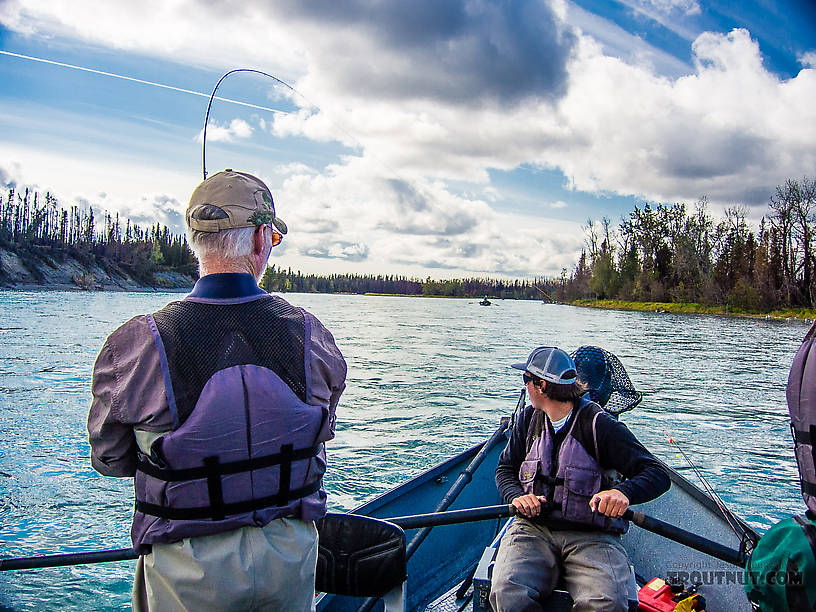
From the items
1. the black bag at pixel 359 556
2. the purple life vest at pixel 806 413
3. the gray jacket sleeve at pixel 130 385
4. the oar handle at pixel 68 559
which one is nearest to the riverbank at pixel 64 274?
the oar handle at pixel 68 559

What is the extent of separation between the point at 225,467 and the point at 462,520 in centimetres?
208

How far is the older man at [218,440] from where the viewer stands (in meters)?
1.69

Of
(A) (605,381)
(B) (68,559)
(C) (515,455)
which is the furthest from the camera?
(A) (605,381)

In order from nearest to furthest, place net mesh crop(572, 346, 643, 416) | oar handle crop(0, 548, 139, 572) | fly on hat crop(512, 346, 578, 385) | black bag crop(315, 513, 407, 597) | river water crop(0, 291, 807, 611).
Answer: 1. black bag crop(315, 513, 407, 597)
2. oar handle crop(0, 548, 139, 572)
3. fly on hat crop(512, 346, 578, 385)
4. net mesh crop(572, 346, 643, 416)
5. river water crop(0, 291, 807, 611)

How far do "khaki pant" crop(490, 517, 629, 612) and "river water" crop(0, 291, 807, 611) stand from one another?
4.18 meters

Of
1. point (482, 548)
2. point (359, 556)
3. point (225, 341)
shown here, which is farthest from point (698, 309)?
point (225, 341)

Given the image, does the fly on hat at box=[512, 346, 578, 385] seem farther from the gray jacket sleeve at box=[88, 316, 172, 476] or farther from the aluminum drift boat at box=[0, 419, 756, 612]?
the gray jacket sleeve at box=[88, 316, 172, 476]

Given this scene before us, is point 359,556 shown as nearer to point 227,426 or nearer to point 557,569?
point 557,569

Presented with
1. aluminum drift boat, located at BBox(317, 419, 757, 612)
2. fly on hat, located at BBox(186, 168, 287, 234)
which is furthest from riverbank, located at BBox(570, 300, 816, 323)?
fly on hat, located at BBox(186, 168, 287, 234)

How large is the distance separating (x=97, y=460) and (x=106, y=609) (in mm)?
4519

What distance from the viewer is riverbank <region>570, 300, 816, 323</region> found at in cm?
4600

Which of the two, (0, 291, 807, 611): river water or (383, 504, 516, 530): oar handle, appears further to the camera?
(0, 291, 807, 611): river water

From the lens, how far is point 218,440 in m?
1.74

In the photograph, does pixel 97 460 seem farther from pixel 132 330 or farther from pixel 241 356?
pixel 241 356
